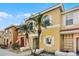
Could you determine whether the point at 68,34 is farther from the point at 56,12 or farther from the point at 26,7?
the point at 26,7

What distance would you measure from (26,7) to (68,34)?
0.65 m

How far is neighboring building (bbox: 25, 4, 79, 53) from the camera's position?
2.48m

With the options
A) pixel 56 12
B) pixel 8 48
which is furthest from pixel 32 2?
pixel 8 48

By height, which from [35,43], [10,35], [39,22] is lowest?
[35,43]

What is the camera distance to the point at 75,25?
247 centimetres

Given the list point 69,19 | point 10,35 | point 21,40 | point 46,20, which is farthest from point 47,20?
point 10,35

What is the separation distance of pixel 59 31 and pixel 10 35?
690 mm

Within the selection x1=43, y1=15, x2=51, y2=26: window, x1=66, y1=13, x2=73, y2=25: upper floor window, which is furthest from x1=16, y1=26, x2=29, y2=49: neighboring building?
x1=66, y1=13, x2=73, y2=25: upper floor window

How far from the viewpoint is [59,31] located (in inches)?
101

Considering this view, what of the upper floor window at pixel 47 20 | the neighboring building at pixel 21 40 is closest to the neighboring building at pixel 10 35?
the neighboring building at pixel 21 40

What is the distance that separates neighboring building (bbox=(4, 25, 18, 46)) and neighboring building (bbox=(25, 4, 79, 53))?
8.5 inches

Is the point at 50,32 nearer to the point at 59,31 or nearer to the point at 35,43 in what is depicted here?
the point at 59,31

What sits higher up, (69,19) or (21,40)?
(69,19)

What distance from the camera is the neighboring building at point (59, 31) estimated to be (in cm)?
248
